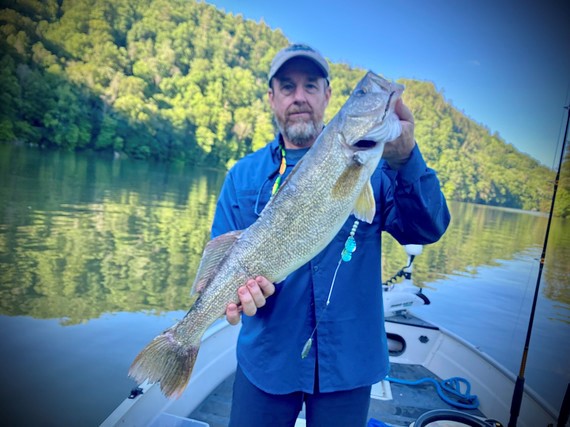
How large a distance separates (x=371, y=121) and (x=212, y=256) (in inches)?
51.3

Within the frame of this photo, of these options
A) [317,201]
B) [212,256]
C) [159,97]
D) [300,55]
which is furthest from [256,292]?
[159,97]

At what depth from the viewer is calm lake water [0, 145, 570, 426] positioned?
6.74 m

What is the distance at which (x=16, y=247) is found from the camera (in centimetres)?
1266

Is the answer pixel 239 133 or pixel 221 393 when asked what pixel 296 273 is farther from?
pixel 239 133

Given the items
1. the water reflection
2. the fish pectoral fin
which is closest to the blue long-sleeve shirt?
the fish pectoral fin

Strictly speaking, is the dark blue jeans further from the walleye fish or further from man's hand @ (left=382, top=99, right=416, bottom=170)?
man's hand @ (left=382, top=99, right=416, bottom=170)

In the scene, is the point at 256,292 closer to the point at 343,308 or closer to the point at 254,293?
the point at 254,293

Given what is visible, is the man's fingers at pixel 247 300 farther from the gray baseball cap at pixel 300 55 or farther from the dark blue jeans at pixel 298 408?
the gray baseball cap at pixel 300 55

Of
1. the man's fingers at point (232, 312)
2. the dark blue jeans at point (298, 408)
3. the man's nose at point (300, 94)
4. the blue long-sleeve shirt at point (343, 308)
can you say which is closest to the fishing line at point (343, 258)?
the blue long-sleeve shirt at point (343, 308)

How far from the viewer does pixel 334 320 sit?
2305 millimetres

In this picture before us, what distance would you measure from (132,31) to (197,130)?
115 ft

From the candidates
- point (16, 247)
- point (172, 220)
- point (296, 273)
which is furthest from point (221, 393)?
point (172, 220)

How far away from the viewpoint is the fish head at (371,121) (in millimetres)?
2105

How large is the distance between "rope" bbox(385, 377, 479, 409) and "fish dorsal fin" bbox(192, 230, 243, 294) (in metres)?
3.65
